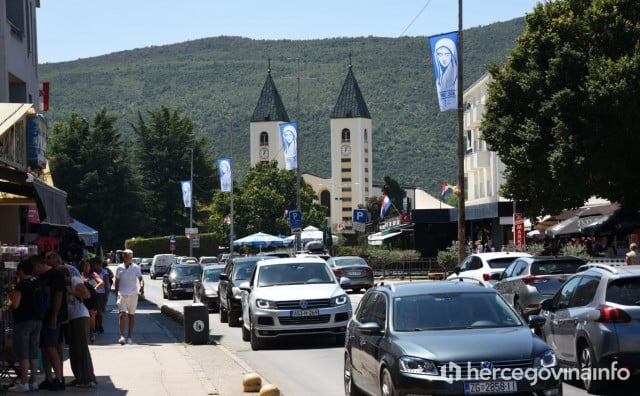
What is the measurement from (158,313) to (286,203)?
7603cm

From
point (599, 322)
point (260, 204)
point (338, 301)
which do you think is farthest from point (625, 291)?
point (260, 204)

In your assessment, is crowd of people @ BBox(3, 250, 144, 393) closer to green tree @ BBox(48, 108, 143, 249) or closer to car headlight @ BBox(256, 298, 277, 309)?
A: car headlight @ BBox(256, 298, 277, 309)

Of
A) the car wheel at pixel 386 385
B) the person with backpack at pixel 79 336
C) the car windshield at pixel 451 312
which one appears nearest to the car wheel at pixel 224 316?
the person with backpack at pixel 79 336

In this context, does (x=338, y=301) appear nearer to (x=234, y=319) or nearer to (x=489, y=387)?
(x=234, y=319)

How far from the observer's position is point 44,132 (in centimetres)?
1872

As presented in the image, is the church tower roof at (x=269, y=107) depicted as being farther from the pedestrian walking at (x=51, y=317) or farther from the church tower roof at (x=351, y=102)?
the pedestrian walking at (x=51, y=317)

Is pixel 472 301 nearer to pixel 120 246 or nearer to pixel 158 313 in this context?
pixel 158 313

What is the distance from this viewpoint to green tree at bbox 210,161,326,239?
109 metres

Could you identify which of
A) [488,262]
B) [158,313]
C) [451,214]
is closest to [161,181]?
[451,214]

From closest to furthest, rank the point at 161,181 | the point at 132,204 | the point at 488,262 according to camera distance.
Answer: the point at 488,262 → the point at 132,204 → the point at 161,181

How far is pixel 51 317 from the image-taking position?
14.8 metres

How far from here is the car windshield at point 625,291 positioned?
13219 mm

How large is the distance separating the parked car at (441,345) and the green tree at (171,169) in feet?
370

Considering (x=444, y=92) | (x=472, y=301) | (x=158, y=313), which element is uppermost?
(x=444, y=92)
